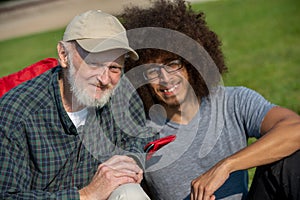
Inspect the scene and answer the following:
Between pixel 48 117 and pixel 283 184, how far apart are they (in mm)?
1209

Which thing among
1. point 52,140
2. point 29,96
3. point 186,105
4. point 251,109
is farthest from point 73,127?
point 251,109

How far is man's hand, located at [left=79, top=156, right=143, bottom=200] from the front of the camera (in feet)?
9.48

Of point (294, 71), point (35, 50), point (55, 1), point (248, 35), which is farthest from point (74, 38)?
point (55, 1)

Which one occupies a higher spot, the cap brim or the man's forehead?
the cap brim

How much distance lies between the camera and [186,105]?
11.3ft

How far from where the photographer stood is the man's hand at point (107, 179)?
2891 mm

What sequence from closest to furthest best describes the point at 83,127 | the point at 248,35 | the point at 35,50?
the point at 83,127
the point at 248,35
the point at 35,50

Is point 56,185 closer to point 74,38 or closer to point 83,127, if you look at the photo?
point 83,127

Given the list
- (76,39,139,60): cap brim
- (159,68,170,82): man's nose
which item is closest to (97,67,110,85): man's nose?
(76,39,139,60): cap brim

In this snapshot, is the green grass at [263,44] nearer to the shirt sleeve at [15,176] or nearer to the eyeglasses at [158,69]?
the eyeglasses at [158,69]

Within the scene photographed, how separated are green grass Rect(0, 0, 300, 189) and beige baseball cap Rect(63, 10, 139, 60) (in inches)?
80.4

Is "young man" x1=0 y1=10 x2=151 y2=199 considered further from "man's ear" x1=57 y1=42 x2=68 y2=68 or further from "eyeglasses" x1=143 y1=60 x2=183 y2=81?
"eyeglasses" x1=143 y1=60 x2=183 y2=81

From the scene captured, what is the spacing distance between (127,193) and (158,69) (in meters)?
0.76

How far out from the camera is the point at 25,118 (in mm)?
2918
